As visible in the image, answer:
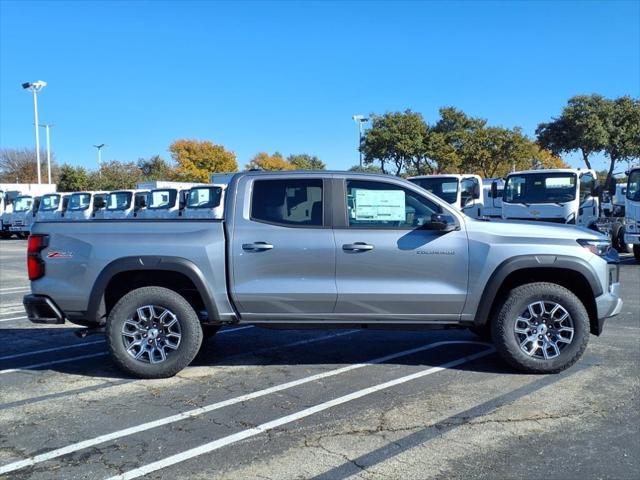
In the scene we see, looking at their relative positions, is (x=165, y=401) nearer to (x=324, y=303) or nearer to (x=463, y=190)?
(x=324, y=303)

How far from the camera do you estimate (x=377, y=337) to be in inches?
282

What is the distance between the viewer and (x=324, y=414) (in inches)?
180

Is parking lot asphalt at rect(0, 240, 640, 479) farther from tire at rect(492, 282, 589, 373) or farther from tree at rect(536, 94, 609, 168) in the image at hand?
tree at rect(536, 94, 609, 168)

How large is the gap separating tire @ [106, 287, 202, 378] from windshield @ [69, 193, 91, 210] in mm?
22592

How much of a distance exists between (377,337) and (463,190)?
11.2 metres

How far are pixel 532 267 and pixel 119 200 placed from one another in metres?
22.9

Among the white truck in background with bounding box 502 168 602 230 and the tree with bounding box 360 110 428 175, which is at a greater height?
the tree with bounding box 360 110 428 175

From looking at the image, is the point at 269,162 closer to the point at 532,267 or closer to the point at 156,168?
the point at 156,168

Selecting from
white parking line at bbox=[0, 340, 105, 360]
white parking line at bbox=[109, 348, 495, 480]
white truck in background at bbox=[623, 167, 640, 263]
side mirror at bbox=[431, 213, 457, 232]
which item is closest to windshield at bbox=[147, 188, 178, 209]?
white truck in background at bbox=[623, 167, 640, 263]

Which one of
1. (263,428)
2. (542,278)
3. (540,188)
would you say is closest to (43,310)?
(263,428)

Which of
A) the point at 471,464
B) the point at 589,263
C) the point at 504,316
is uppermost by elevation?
the point at 589,263

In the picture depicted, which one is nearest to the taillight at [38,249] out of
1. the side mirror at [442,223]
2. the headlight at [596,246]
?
the side mirror at [442,223]

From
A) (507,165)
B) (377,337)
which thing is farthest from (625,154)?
(377,337)

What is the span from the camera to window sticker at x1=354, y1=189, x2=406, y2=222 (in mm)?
5473
